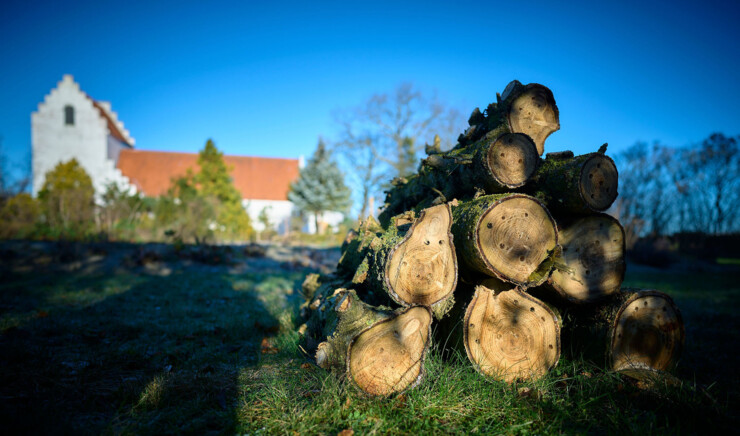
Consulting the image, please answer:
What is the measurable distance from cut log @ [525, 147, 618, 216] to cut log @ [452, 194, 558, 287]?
0.22m

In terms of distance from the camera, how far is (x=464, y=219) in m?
2.50

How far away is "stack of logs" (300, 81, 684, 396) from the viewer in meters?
2.31

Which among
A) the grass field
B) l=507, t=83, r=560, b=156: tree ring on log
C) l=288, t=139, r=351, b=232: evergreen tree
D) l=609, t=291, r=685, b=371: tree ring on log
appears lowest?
the grass field

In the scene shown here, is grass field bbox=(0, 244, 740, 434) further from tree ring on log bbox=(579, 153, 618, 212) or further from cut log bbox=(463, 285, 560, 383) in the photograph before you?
tree ring on log bbox=(579, 153, 618, 212)

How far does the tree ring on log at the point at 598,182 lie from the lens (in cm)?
246

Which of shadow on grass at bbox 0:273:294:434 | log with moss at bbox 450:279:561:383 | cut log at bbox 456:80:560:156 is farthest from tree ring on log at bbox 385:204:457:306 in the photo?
shadow on grass at bbox 0:273:294:434

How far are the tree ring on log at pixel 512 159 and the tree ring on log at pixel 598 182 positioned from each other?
0.36m

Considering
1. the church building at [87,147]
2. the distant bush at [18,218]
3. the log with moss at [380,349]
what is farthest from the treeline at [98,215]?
the church building at [87,147]

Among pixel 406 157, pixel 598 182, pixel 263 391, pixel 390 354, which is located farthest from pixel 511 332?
pixel 406 157

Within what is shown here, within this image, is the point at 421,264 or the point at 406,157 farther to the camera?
the point at 406,157

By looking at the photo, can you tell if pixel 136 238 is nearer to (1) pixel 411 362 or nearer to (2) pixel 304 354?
(2) pixel 304 354

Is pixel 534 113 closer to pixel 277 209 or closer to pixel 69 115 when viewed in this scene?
pixel 277 209

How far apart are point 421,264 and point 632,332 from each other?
1789mm

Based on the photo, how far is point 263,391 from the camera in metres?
2.28
